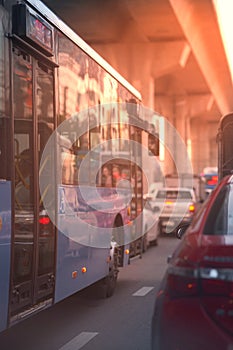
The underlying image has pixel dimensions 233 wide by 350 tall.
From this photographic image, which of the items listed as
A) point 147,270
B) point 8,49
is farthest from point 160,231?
point 8,49

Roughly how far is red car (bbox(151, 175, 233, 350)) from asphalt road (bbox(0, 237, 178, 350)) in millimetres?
3203

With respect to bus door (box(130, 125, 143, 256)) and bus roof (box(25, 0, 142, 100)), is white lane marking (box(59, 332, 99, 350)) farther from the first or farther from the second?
bus door (box(130, 125, 143, 256))

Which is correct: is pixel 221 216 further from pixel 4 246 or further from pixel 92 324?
pixel 92 324

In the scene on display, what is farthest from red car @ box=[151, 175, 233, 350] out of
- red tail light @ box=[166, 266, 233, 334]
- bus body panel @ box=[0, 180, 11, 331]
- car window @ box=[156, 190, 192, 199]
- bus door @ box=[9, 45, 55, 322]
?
car window @ box=[156, 190, 192, 199]

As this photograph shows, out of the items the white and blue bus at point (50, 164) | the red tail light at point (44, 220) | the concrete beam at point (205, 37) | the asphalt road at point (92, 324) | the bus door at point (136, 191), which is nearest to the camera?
the white and blue bus at point (50, 164)

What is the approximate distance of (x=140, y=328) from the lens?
871 centimetres

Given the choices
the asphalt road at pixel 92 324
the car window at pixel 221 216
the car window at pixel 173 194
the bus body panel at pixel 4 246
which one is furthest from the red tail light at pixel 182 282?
the car window at pixel 173 194

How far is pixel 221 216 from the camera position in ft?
15.9

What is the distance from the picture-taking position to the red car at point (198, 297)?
4262 mm

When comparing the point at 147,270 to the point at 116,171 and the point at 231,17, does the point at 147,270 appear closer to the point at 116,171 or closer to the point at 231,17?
the point at 116,171

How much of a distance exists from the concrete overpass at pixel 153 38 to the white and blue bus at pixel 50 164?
24325 millimetres

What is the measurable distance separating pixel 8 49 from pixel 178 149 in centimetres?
7131

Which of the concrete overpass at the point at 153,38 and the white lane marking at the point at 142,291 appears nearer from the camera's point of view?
the white lane marking at the point at 142,291

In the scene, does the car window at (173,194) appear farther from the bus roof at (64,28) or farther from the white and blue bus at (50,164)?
the white and blue bus at (50,164)
